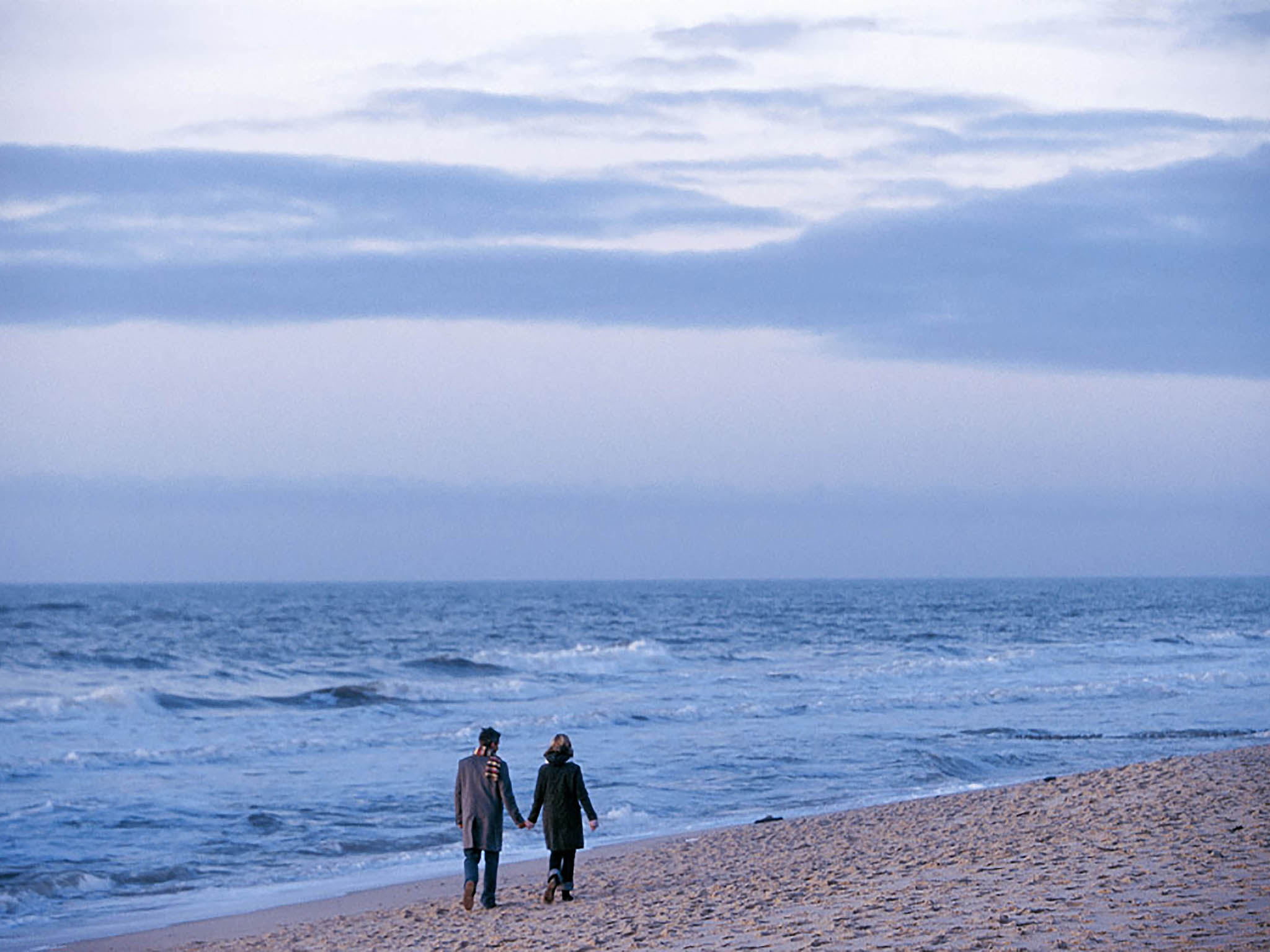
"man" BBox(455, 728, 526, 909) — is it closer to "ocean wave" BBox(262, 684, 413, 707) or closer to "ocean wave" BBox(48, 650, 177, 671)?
"ocean wave" BBox(262, 684, 413, 707)

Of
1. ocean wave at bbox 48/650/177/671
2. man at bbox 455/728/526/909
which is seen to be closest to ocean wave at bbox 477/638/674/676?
ocean wave at bbox 48/650/177/671

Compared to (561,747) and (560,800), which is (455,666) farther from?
(561,747)

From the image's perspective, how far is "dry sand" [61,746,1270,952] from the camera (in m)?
7.93

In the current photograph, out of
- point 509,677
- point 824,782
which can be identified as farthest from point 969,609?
point 824,782

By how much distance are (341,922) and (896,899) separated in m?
4.78

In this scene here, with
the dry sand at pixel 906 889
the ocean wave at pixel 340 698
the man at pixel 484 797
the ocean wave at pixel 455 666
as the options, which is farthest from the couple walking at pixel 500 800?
the ocean wave at pixel 455 666

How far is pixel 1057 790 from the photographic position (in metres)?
15.5

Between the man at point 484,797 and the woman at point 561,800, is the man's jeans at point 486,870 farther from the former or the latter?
the woman at point 561,800

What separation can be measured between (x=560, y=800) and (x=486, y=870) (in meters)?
0.98

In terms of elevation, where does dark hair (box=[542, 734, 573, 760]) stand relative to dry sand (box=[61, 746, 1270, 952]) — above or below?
above

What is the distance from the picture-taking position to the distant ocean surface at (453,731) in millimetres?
14797

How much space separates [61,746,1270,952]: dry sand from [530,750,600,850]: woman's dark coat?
63 cm

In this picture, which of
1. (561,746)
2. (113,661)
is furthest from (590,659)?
(561,746)

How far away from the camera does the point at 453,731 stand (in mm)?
26281
